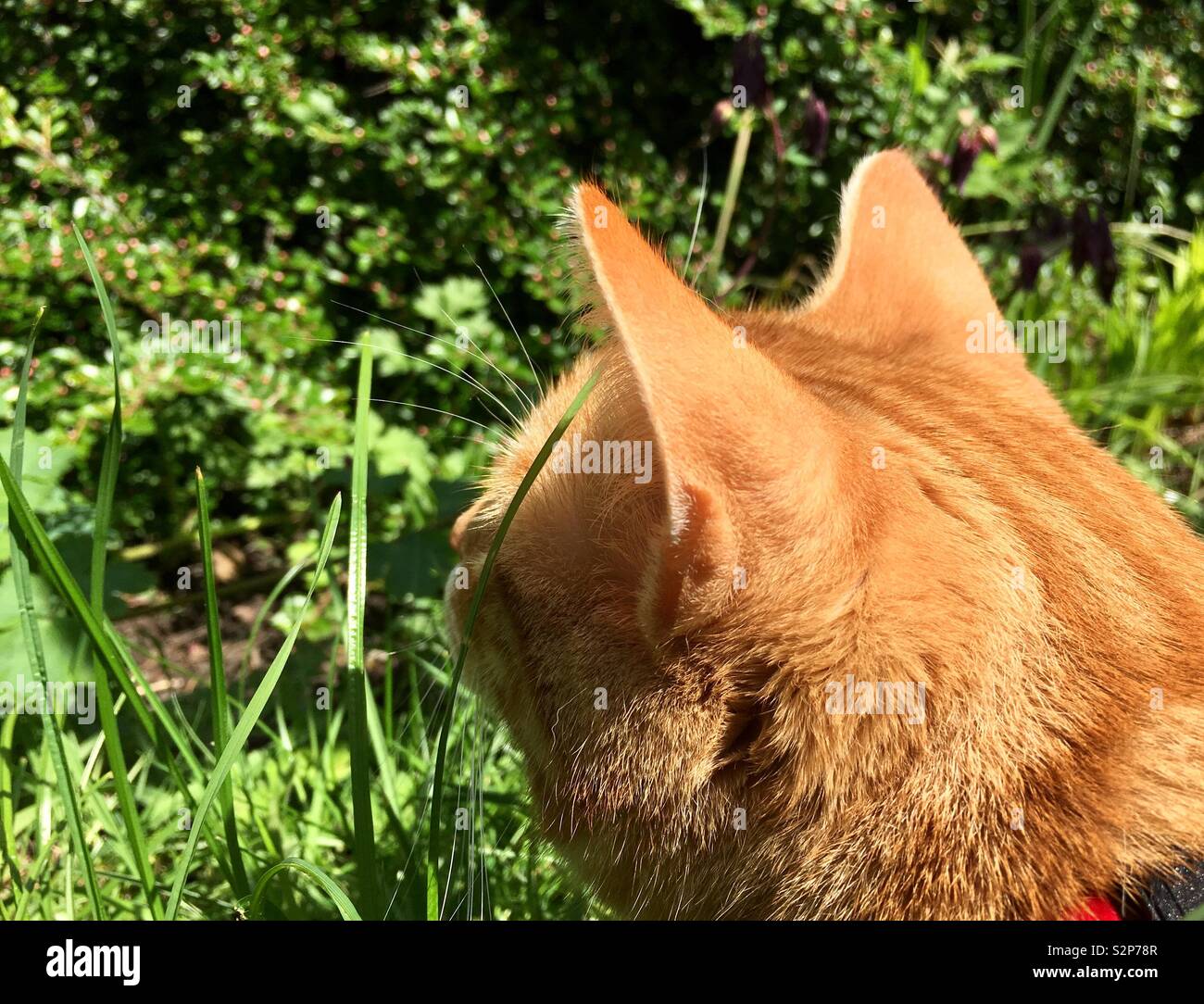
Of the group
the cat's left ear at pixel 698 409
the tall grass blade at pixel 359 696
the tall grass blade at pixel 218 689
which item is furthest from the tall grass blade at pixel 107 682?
the cat's left ear at pixel 698 409

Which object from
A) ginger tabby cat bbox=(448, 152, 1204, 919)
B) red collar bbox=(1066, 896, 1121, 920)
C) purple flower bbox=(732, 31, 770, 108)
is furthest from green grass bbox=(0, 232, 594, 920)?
purple flower bbox=(732, 31, 770, 108)

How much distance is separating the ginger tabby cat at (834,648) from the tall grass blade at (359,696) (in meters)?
0.25

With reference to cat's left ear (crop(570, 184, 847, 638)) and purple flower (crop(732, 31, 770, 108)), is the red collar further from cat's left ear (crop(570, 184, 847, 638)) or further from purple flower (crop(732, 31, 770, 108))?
purple flower (crop(732, 31, 770, 108))

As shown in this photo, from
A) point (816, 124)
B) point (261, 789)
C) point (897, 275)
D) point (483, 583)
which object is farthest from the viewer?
point (816, 124)

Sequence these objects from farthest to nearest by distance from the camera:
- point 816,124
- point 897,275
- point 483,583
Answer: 1. point 816,124
2. point 897,275
3. point 483,583

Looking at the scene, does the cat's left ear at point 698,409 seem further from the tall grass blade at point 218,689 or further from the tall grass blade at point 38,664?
the tall grass blade at point 38,664

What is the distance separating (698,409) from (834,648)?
268 millimetres

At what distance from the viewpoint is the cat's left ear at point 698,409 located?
32.4 inches

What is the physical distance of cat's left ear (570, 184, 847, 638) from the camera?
82 cm

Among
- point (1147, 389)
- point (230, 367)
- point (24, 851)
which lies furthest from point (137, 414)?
point (1147, 389)

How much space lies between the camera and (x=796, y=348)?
1327 mm

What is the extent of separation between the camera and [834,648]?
0.92m

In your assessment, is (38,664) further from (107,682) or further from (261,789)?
(261,789)

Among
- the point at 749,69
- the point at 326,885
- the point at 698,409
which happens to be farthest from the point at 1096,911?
the point at 749,69
